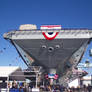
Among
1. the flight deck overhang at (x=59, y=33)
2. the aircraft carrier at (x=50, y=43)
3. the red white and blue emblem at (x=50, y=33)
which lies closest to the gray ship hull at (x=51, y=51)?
the aircraft carrier at (x=50, y=43)

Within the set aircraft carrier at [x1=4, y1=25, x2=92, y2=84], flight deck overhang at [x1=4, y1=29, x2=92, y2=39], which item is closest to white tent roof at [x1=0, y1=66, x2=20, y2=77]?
aircraft carrier at [x1=4, y1=25, x2=92, y2=84]

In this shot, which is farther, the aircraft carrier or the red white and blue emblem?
the aircraft carrier

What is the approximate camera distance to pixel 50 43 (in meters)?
24.9

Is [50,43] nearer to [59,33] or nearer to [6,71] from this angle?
[59,33]

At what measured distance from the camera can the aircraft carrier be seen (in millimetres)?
24172

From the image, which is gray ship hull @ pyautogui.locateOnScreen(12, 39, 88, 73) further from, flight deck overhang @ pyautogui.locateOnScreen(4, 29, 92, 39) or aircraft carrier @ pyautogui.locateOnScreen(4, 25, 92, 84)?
flight deck overhang @ pyautogui.locateOnScreen(4, 29, 92, 39)

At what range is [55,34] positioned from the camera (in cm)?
2400

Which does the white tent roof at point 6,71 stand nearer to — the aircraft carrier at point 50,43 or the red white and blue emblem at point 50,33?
the aircraft carrier at point 50,43

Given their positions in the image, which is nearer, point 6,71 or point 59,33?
point 6,71

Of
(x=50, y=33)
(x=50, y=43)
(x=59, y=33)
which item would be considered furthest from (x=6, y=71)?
(x=59, y=33)

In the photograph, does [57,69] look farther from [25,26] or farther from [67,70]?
[25,26]

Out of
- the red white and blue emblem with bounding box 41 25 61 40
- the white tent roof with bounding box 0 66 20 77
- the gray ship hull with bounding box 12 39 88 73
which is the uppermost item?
the red white and blue emblem with bounding box 41 25 61 40

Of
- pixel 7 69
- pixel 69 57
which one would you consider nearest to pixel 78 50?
pixel 69 57

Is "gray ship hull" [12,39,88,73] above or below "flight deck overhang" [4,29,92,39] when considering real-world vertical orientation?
below
